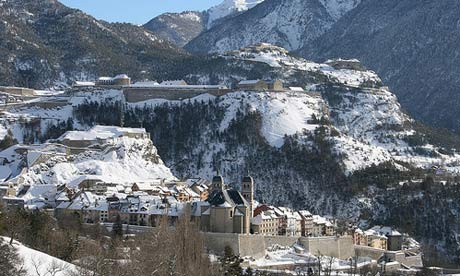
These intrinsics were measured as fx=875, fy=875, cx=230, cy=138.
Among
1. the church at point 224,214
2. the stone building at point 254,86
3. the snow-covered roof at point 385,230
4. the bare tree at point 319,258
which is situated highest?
the stone building at point 254,86

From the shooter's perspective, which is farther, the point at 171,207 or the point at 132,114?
the point at 132,114

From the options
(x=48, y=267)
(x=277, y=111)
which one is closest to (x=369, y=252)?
(x=277, y=111)

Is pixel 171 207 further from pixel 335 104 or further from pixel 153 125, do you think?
pixel 335 104

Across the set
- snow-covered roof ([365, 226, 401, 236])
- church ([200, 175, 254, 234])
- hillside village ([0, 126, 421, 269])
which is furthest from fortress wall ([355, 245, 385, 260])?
church ([200, 175, 254, 234])

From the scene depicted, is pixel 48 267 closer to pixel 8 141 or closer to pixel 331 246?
pixel 331 246

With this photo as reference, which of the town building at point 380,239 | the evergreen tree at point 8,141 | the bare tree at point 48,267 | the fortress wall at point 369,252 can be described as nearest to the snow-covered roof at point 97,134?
the evergreen tree at point 8,141

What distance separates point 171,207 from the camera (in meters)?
89.8

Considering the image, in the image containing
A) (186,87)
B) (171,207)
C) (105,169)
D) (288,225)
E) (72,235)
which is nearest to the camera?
(72,235)

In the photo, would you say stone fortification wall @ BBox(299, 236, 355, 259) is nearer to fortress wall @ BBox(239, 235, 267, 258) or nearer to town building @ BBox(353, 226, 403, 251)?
town building @ BBox(353, 226, 403, 251)

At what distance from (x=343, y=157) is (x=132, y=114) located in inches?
1429

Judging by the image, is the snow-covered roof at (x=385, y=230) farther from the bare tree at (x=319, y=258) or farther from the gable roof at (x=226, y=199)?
the gable roof at (x=226, y=199)

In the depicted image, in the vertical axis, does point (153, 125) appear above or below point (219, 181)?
above

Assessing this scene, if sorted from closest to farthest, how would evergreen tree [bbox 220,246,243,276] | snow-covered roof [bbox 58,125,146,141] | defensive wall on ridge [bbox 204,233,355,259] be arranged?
evergreen tree [bbox 220,246,243,276] < defensive wall on ridge [bbox 204,233,355,259] < snow-covered roof [bbox 58,125,146,141]

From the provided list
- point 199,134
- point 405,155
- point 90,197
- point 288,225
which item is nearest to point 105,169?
point 90,197
